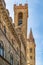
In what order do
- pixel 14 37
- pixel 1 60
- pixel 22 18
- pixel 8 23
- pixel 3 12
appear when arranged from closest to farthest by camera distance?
pixel 1 60, pixel 3 12, pixel 8 23, pixel 14 37, pixel 22 18

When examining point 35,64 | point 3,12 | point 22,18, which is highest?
point 3,12

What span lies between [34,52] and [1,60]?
6067 centimetres

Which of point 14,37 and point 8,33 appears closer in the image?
point 8,33

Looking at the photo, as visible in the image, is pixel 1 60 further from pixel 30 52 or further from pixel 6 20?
pixel 30 52

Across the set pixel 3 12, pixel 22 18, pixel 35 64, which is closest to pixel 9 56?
pixel 3 12

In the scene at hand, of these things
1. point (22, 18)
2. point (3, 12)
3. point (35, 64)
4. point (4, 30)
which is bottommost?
point (35, 64)

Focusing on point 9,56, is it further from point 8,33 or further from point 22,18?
point 22,18

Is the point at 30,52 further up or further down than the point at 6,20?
further down

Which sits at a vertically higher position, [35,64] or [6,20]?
[6,20]

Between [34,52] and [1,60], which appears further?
[34,52]

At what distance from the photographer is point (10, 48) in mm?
31531

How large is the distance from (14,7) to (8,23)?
28.5 meters

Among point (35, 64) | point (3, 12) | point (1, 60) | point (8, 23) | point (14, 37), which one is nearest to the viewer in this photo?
point (1, 60)

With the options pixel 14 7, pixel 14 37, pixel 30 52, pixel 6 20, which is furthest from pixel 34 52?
pixel 6 20
